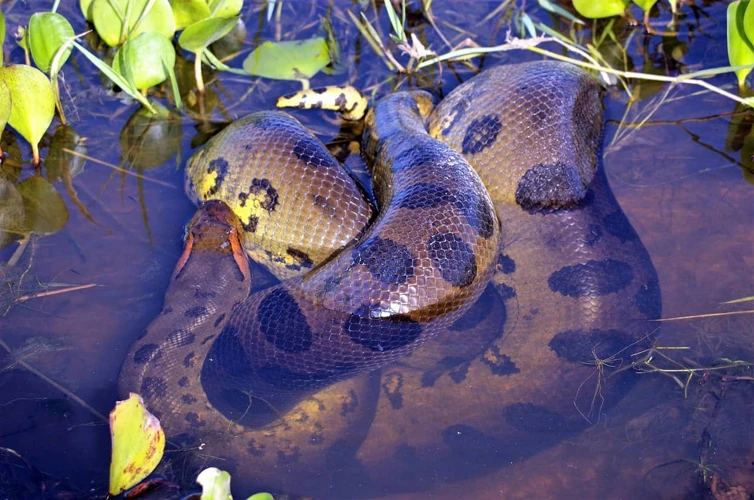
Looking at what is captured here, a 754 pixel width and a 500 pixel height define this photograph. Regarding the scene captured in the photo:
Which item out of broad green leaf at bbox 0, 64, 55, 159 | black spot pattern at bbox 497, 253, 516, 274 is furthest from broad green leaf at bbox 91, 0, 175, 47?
Result: black spot pattern at bbox 497, 253, 516, 274

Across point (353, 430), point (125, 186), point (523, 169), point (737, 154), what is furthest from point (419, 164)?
point (737, 154)

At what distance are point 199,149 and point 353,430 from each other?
2683 mm

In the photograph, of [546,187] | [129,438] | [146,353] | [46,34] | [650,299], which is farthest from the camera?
[46,34]

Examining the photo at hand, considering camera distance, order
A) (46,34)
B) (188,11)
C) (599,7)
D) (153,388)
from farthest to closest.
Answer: (599,7), (188,11), (46,34), (153,388)

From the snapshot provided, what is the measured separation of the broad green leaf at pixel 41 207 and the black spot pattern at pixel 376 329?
2.41 m

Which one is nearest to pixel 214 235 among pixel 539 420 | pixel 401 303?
pixel 401 303

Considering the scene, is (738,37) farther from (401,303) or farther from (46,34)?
(46,34)

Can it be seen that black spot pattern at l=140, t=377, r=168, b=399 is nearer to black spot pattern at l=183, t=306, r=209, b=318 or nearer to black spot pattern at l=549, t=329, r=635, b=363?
black spot pattern at l=183, t=306, r=209, b=318

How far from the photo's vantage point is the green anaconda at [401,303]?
436cm

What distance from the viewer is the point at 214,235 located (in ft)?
16.6

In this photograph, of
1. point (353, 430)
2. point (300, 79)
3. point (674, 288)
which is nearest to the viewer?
point (353, 430)

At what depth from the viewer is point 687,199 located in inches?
217

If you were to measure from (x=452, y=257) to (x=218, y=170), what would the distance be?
74.9 inches

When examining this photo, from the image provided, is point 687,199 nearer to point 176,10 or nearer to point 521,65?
point 521,65
